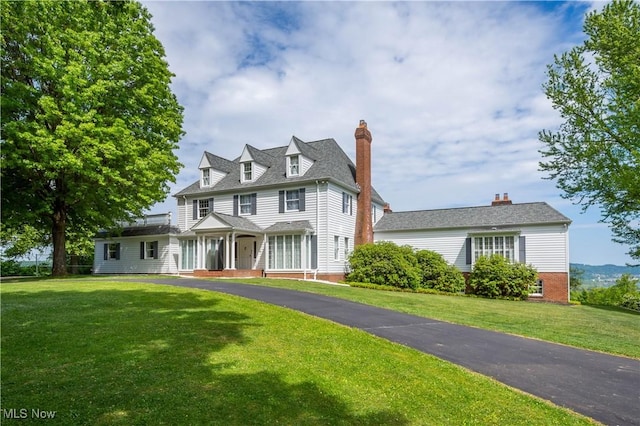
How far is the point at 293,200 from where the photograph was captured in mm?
26906

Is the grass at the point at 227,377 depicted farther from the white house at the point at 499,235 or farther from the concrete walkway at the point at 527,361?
the white house at the point at 499,235

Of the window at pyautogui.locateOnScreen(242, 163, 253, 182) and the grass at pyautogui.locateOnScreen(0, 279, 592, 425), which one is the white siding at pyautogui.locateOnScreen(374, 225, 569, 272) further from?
the grass at pyautogui.locateOnScreen(0, 279, 592, 425)

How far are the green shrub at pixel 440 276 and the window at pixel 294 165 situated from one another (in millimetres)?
10115

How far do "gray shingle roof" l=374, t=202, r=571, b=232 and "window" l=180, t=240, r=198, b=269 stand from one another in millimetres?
13284

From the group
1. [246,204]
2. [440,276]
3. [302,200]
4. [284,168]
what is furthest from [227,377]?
[284,168]

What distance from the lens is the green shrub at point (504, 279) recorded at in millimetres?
23375

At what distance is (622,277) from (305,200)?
90.6 ft

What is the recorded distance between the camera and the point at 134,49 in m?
21.8

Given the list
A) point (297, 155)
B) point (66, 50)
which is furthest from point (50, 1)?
point (297, 155)

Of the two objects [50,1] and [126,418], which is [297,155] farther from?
[126,418]

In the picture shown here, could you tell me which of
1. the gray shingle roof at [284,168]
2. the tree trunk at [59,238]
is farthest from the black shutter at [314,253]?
the tree trunk at [59,238]

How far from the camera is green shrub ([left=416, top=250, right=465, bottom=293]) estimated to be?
25062mm

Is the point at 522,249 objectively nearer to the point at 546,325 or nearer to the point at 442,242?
the point at 442,242

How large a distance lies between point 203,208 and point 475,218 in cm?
1953
